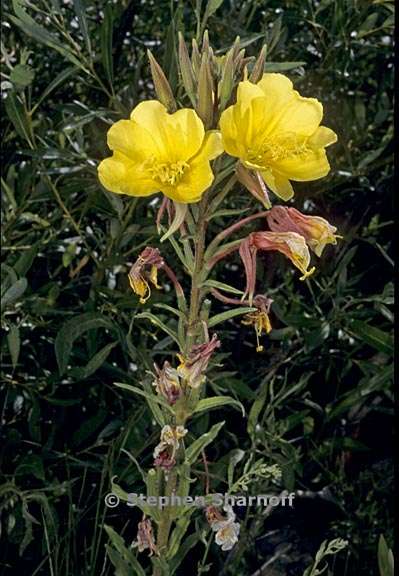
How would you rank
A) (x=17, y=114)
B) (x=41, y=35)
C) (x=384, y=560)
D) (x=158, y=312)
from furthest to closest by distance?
(x=158, y=312) < (x=17, y=114) < (x=41, y=35) < (x=384, y=560)

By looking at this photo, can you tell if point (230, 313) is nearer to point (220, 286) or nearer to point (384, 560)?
point (220, 286)

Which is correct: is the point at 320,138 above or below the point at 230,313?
above

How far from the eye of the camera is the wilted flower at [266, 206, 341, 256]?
924 millimetres

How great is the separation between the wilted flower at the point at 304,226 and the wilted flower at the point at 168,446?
8.2 inches

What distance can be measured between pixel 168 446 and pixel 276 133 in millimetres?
314

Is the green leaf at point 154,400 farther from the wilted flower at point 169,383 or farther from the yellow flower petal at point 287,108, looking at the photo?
the yellow flower petal at point 287,108

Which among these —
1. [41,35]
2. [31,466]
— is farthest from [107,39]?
[31,466]

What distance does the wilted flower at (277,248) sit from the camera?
2.93 ft

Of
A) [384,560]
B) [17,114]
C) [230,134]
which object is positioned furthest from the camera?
[17,114]

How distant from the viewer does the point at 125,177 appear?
2.99 ft

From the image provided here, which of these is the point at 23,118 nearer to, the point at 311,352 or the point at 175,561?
the point at 311,352

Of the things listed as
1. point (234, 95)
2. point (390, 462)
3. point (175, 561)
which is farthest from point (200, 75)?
point (390, 462)

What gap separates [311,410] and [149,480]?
Result: 651mm

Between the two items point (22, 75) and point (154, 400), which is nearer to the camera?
point (154, 400)
